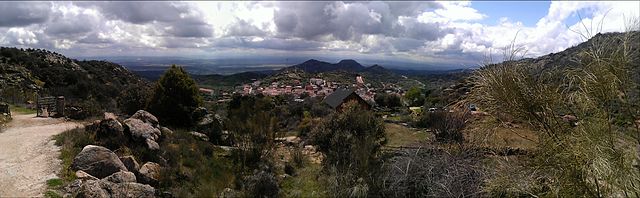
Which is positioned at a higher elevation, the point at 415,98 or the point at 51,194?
the point at 51,194

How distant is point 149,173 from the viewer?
10781 millimetres

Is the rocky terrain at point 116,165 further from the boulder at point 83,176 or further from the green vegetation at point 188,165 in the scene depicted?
the green vegetation at point 188,165

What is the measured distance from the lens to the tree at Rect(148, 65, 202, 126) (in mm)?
18766

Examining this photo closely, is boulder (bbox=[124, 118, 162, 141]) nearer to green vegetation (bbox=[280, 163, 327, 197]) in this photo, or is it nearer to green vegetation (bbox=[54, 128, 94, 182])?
green vegetation (bbox=[54, 128, 94, 182])

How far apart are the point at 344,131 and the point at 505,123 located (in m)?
10.5

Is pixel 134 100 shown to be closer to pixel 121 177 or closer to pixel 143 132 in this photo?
pixel 143 132

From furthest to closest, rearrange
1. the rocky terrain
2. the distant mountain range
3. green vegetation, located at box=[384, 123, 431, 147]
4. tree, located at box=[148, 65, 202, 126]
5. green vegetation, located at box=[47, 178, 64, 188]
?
the distant mountain range, green vegetation, located at box=[384, 123, 431, 147], tree, located at box=[148, 65, 202, 126], green vegetation, located at box=[47, 178, 64, 188], the rocky terrain

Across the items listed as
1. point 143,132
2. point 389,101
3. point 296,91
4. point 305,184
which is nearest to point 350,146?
point 305,184

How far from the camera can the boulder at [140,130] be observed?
12937 millimetres

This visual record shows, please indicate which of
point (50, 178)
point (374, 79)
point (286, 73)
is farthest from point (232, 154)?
point (374, 79)

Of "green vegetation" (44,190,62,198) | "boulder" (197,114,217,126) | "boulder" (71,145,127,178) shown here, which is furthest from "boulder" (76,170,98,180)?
"boulder" (197,114,217,126)

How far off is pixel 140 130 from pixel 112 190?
4.68 metres

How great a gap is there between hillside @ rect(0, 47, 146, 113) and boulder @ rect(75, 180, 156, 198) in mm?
16089

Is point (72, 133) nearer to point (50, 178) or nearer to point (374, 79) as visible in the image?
point (50, 178)
